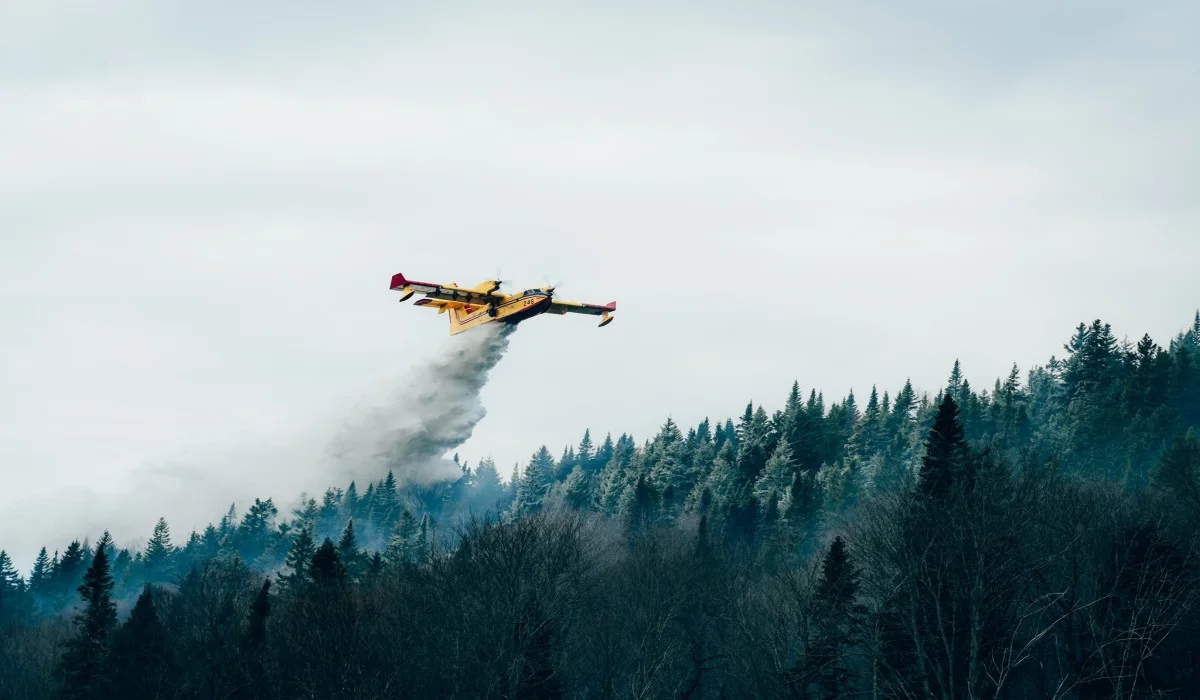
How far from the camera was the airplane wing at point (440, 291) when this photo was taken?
88750 millimetres

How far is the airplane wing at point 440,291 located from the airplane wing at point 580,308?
8.77 m

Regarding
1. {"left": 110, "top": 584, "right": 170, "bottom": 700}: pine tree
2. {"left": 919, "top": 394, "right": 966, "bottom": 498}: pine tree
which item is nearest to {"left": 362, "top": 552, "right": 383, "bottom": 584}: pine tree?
{"left": 110, "top": 584, "right": 170, "bottom": 700}: pine tree

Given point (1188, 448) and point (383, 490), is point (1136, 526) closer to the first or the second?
point (1188, 448)

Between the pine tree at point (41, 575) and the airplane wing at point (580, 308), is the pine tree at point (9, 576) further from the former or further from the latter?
the airplane wing at point (580, 308)

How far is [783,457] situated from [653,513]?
18140 mm

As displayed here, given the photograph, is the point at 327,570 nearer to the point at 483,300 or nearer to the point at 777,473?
the point at 483,300

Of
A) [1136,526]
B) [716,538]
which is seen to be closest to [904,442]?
[716,538]

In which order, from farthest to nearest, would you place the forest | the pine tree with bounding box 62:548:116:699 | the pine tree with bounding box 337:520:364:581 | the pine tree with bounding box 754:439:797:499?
the pine tree with bounding box 754:439:797:499
the pine tree with bounding box 337:520:364:581
the pine tree with bounding box 62:548:116:699
the forest

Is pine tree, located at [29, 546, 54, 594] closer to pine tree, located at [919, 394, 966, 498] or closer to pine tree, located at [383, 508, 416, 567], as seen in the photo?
pine tree, located at [383, 508, 416, 567]

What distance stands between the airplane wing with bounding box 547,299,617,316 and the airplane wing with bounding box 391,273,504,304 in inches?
345

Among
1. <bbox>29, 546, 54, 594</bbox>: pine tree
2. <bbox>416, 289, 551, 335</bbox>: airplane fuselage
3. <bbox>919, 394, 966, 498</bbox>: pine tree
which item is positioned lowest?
<bbox>29, 546, 54, 594</bbox>: pine tree

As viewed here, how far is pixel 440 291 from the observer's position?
90375mm

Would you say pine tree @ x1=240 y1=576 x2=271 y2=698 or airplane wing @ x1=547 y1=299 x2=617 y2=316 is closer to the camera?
pine tree @ x1=240 y1=576 x2=271 y2=698

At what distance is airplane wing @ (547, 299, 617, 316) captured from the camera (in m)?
99.8
